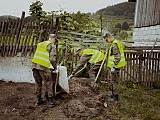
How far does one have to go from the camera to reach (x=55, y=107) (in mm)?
7242

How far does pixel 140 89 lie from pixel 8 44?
175 inches

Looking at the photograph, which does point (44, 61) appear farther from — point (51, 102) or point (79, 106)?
point (79, 106)

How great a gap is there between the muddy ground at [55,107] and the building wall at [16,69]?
2.74 feet

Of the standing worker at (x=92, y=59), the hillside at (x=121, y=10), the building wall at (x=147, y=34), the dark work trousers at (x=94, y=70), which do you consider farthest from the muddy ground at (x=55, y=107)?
the hillside at (x=121, y=10)

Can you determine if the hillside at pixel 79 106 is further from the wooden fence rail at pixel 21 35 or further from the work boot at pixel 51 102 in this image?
the wooden fence rail at pixel 21 35

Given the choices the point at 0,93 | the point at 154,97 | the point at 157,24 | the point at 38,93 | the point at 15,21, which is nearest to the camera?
the point at 38,93

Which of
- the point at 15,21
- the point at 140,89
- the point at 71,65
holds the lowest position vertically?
the point at 140,89

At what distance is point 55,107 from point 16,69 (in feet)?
9.51

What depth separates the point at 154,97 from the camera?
8.94 m

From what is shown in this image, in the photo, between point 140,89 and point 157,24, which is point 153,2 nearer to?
point 157,24

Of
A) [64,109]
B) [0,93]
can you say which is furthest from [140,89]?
[0,93]

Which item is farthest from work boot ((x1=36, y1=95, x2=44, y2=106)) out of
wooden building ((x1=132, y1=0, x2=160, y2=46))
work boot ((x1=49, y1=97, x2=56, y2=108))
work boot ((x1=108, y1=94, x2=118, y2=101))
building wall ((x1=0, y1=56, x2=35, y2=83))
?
wooden building ((x1=132, y1=0, x2=160, y2=46))

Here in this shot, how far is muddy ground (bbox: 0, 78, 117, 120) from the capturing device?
6.73 metres

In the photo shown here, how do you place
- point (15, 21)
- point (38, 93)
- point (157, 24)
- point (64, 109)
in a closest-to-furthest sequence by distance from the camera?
point (64, 109) → point (38, 93) → point (15, 21) → point (157, 24)
